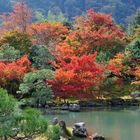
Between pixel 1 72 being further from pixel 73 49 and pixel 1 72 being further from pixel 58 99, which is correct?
pixel 73 49

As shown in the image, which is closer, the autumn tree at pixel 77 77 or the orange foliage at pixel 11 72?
the orange foliage at pixel 11 72

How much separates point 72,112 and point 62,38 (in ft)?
63.5

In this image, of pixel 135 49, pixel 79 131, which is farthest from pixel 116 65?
pixel 79 131

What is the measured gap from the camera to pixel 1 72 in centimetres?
3403

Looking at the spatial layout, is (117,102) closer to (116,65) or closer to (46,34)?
(116,65)

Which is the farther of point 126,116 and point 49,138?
point 126,116

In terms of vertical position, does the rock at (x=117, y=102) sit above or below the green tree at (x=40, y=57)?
below

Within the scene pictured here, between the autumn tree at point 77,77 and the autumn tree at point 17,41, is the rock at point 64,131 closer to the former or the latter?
the autumn tree at point 77,77

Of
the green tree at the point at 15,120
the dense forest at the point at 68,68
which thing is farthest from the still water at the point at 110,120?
the green tree at the point at 15,120

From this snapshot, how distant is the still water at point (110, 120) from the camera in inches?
898

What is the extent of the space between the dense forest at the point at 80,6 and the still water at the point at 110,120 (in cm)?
9806

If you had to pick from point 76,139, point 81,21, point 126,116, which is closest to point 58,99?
point 126,116

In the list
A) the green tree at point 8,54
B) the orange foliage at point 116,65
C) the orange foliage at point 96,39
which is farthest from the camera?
the orange foliage at point 96,39

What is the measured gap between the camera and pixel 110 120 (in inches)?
1093
